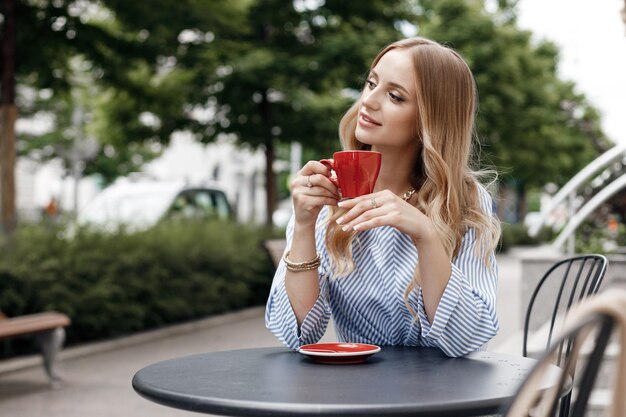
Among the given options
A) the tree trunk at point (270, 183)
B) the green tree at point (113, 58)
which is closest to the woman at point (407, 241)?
the green tree at point (113, 58)

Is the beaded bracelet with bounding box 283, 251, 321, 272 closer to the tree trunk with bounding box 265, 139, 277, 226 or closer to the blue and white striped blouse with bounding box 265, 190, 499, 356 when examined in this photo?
the blue and white striped blouse with bounding box 265, 190, 499, 356

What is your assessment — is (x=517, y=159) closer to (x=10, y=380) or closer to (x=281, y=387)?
(x=10, y=380)

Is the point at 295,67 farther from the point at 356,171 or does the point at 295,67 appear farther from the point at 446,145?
the point at 356,171

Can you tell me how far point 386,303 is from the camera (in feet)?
9.68

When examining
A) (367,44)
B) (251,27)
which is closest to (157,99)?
(251,27)

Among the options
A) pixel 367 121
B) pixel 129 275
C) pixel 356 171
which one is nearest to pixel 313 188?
pixel 356 171

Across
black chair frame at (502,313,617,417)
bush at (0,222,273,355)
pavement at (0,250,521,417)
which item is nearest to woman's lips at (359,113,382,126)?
black chair frame at (502,313,617,417)

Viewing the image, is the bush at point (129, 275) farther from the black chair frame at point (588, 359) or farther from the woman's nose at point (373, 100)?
the black chair frame at point (588, 359)

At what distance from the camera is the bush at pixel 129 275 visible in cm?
874

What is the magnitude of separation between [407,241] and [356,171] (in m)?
0.52

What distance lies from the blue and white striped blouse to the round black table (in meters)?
0.08

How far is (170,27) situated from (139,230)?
3.31 metres

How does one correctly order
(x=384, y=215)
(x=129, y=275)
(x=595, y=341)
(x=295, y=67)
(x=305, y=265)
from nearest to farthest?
(x=595, y=341) < (x=384, y=215) < (x=305, y=265) < (x=129, y=275) < (x=295, y=67)

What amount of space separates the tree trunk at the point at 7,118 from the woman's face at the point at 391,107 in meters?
8.55
